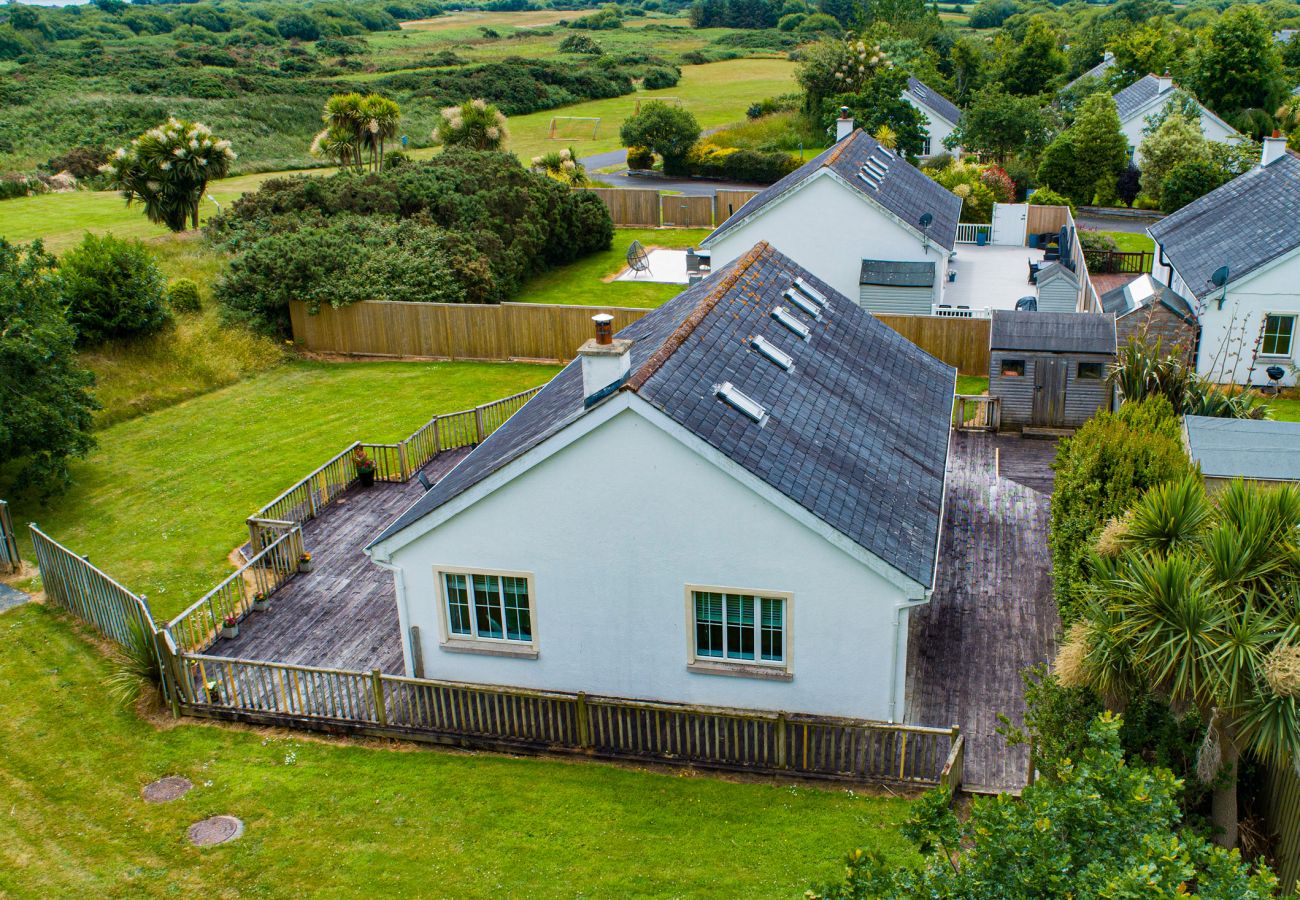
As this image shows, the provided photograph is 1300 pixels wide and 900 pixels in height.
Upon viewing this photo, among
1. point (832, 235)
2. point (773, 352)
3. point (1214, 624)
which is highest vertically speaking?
point (773, 352)

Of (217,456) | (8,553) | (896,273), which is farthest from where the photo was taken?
(896,273)

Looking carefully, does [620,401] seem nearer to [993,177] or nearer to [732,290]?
[732,290]

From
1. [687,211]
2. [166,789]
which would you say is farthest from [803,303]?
[687,211]

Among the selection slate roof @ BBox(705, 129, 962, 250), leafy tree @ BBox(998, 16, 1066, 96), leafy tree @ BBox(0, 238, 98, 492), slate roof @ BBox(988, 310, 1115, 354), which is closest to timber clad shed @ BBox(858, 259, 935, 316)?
slate roof @ BBox(705, 129, 962, 250)

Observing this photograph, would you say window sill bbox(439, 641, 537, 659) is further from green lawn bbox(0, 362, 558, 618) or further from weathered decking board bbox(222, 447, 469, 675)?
green lawn bbox(0, 362, 558, 618)

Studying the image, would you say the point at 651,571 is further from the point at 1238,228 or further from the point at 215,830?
the point at 1238,228

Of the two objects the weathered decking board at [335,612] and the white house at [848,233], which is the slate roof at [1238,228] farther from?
the weathered decking board at [335,612]

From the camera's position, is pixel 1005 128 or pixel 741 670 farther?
pixel 1005 128

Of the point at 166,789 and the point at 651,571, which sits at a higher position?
the point at 651,571
